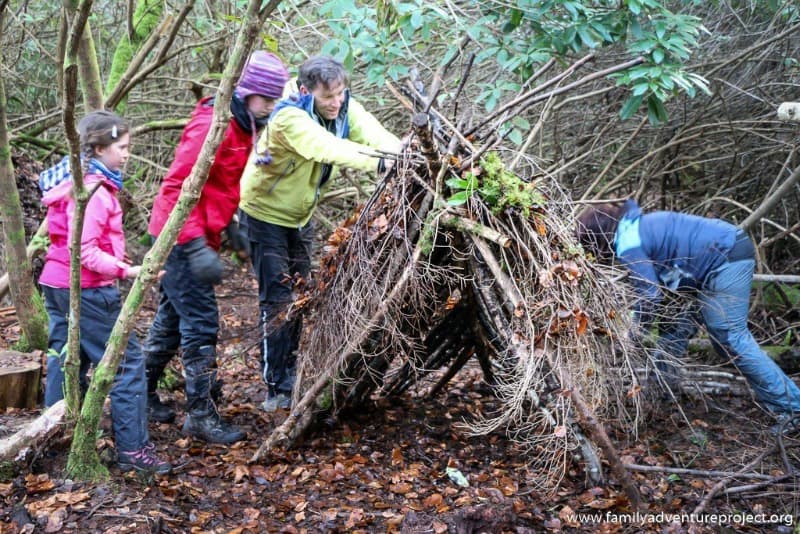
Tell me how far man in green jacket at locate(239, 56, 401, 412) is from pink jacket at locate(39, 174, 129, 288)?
843mm

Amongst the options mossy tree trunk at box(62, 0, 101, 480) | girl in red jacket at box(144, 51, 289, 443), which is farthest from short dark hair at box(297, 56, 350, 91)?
mossy tree trunk at box(62, 0, 101, 480)

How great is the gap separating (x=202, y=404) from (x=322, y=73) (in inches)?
73.4

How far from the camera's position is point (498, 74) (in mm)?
6652

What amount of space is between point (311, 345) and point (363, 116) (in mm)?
1360

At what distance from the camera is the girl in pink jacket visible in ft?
11.0

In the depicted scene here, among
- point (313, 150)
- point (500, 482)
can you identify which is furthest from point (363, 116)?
point (500, 482)

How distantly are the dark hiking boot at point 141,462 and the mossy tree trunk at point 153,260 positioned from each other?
0.19 metres

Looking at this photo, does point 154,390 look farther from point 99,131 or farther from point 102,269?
point 99,131

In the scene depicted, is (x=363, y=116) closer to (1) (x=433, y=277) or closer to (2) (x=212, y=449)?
(1) (x=433, y=277)

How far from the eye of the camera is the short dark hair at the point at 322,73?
3.89 m

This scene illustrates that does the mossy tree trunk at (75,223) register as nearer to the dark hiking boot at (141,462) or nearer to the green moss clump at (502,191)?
the dark hiking boot at (141,462)

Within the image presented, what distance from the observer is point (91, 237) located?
10.9 feet

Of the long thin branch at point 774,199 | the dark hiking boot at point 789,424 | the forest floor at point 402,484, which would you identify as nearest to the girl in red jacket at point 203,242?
the forest floor at point 402,484

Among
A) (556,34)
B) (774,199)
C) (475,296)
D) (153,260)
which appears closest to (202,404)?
(153,260)
